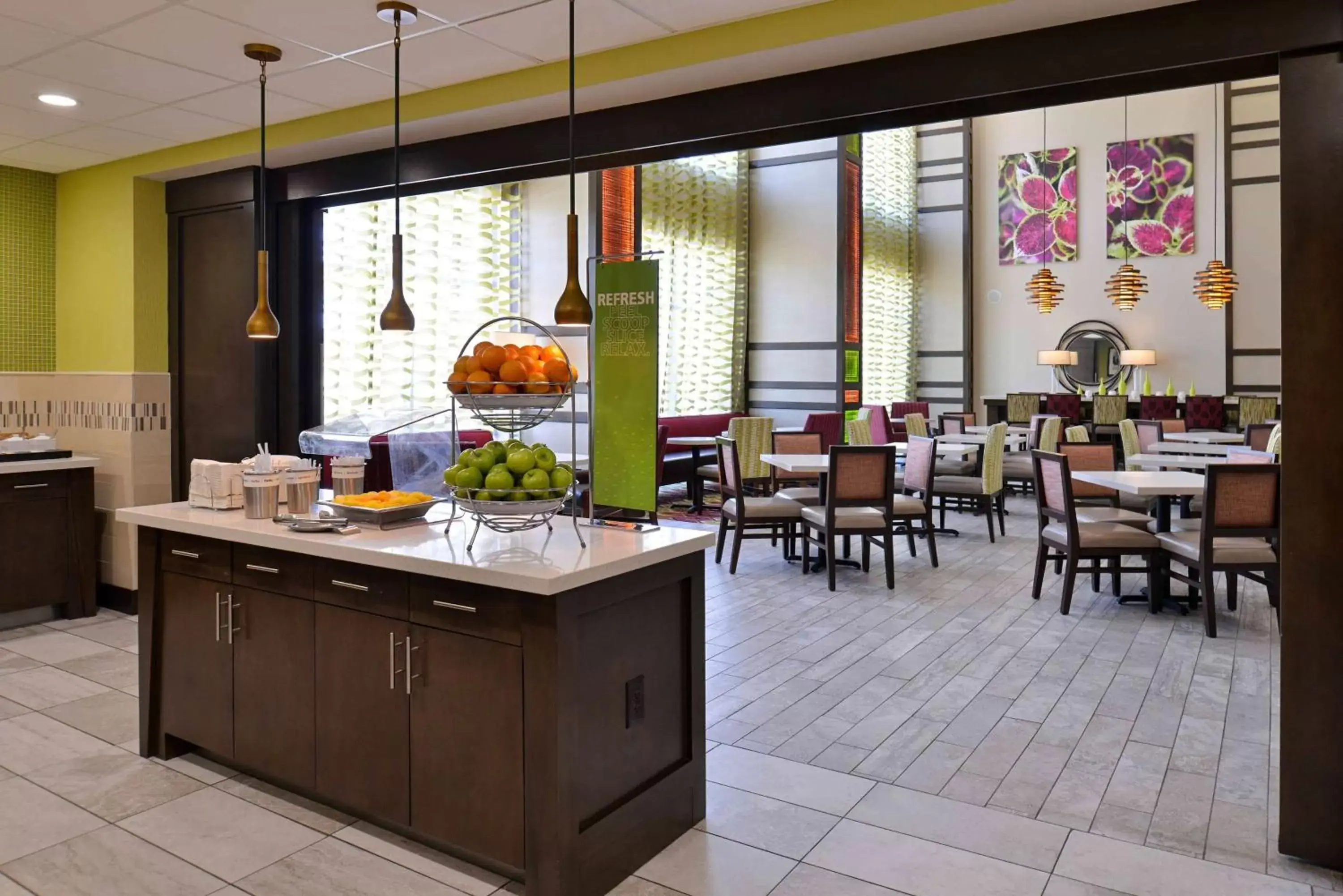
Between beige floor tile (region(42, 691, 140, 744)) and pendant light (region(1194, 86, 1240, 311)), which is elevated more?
pendant light (region(1194, 86, 1240, 311))

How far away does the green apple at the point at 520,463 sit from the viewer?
2.81m

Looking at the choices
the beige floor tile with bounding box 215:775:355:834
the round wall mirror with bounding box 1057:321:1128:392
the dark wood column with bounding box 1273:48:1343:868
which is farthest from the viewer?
the round wall mirror with bounding box 1057:321:1128:392

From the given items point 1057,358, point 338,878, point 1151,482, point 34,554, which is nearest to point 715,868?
point 338,878

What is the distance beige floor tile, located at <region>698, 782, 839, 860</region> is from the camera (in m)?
2.93

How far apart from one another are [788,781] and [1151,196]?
1340 centimetres

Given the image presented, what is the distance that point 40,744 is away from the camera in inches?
148

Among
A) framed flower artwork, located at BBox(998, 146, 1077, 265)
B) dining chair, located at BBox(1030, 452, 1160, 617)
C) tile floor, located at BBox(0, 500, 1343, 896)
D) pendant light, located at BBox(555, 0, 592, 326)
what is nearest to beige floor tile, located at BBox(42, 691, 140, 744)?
tile floor, located at BBox(0, 500, 1343, 896)

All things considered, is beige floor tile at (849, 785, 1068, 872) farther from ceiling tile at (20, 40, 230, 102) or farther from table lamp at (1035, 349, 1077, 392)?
table lamp at (1035, 349, 1077, 392)

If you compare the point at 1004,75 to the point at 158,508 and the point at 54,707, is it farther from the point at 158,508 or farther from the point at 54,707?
the point at 54,707

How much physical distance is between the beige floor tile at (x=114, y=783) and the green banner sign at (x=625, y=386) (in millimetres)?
1875

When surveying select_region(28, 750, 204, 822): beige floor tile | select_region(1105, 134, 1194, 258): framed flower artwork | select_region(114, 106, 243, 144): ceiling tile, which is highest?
select_region(1105, 134, 1194, 258): framed flower artwork

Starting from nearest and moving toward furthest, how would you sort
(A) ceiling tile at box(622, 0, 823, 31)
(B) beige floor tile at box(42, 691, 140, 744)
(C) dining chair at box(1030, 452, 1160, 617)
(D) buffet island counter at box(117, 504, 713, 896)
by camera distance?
(D) buffet island counter at box(117, 504, 713, 896) < (A) ceiling tile at box(622, 0, 823, 31) < (B) beige floor tile at box(42, 691, 140, 744) < (C) dining chair at box(1030, 452, 1160, 617)

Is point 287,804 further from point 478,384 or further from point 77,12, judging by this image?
point 77,12

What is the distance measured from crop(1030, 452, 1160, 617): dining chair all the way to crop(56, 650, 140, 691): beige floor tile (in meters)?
5.17
